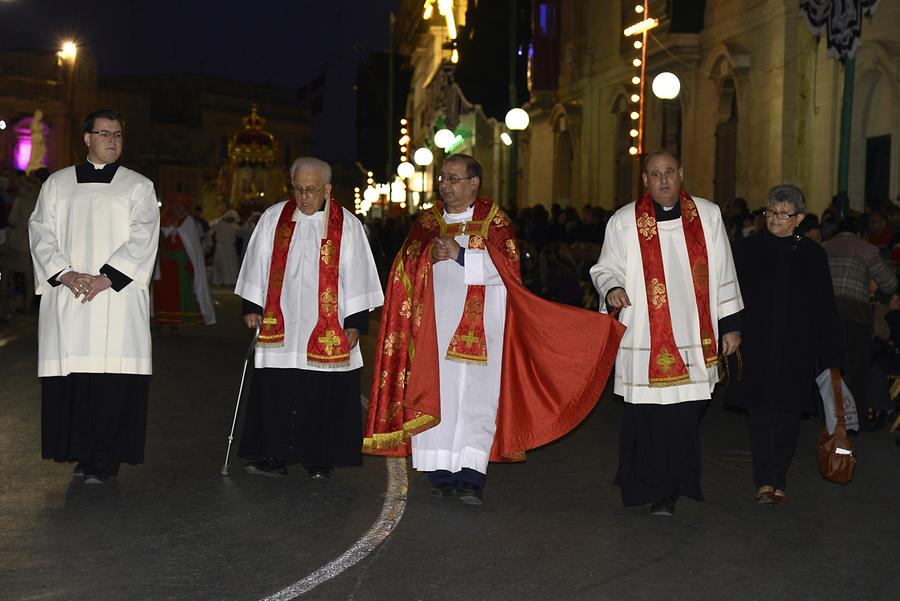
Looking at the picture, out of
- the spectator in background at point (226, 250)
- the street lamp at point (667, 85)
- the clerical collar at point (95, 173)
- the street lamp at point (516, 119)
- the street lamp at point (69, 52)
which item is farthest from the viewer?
the street lamp at point (69, 52)

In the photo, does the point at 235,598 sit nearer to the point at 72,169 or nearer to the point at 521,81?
the point at 72,169

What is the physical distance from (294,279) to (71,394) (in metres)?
1.48

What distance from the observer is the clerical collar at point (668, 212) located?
778cm

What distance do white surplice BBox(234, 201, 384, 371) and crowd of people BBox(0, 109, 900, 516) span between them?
0.5 inches

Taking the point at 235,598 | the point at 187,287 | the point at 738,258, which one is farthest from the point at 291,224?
the point at 187,287

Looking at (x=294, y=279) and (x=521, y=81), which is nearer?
(x=294, y=279)

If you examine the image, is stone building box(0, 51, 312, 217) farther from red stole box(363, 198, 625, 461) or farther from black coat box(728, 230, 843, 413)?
black coat box(728, 230, 843, 413)

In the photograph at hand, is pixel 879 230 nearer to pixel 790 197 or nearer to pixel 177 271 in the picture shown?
pixel 790 197

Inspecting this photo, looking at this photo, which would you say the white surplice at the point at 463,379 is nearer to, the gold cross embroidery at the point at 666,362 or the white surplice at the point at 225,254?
the gold cross embroidery at the point at 666,362

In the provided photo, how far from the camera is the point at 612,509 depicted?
7656 mm

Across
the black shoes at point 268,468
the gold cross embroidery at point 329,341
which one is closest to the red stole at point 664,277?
the gold cross embroidery at point 329,341

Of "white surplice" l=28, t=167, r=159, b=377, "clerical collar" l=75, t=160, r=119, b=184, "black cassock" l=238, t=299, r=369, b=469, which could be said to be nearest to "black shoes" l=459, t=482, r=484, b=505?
"black cassock" l=238, t=299, r=369, b=469

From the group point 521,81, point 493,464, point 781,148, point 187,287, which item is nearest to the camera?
point 493,464

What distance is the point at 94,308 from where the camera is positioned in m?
8.09
